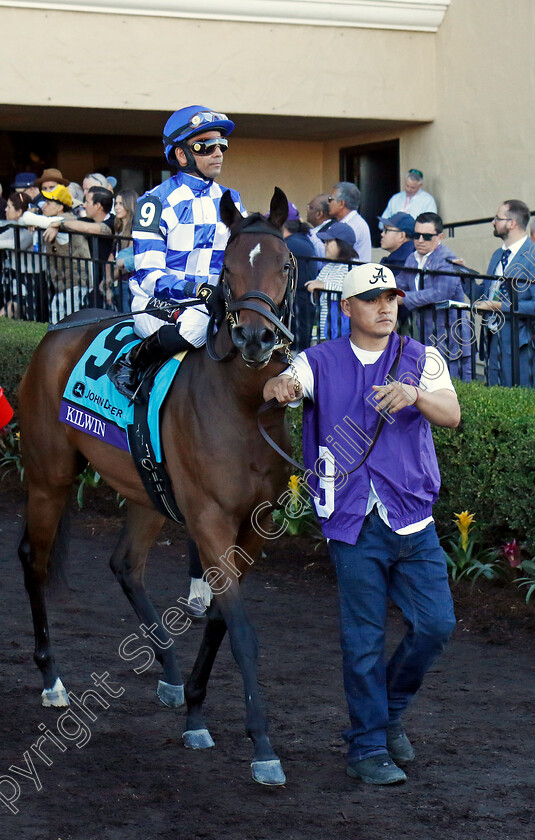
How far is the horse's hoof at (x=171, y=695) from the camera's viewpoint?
4723 millimetres

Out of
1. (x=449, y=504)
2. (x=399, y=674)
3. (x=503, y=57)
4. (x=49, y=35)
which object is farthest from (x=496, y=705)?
(x=49, y=35)

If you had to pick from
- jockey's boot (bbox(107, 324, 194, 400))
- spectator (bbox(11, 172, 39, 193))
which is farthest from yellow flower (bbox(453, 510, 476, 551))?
spectator (bbox(11, 172, 39, 193))

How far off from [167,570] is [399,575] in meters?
3.30

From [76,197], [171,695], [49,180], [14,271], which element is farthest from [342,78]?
[171,695]

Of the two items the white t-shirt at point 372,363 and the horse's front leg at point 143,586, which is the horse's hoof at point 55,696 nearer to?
the horse's front leg at point 143,586

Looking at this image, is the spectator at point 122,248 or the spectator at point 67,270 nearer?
the spectator at point 122,248

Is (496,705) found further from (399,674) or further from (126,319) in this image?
(126,319)

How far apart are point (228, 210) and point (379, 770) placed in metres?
2.09

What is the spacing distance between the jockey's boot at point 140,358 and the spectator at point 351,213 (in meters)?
5.71

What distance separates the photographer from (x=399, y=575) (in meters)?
3.91

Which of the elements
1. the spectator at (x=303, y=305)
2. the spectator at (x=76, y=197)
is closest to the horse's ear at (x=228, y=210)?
the spectator at (x=303, y=305)

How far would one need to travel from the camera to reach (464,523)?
239 inches

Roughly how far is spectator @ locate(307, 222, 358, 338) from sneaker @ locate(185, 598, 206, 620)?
8.92 feet

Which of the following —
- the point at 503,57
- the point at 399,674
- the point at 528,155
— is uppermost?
the point at 503,57
